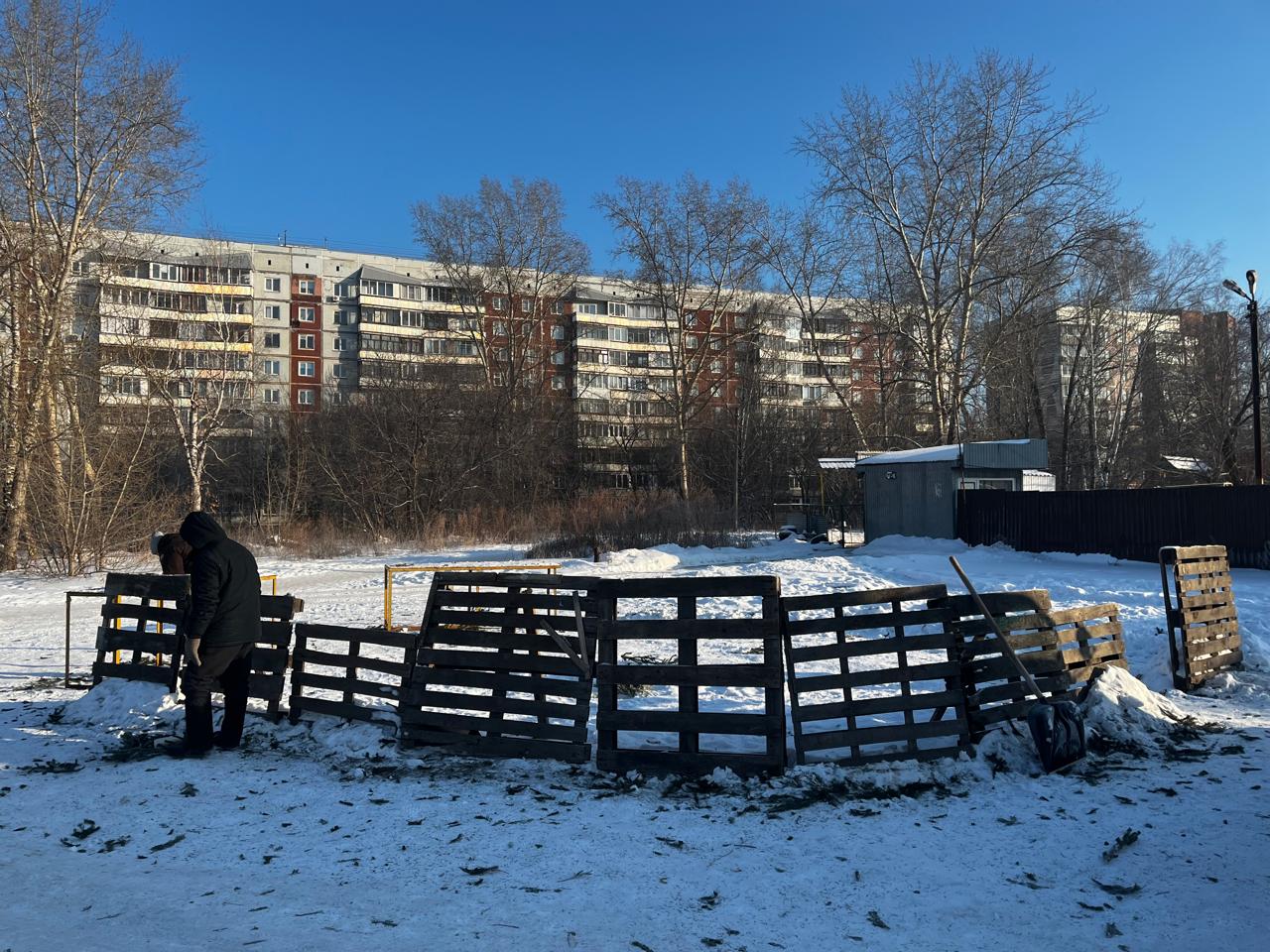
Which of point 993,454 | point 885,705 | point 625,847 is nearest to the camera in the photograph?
point 625,847

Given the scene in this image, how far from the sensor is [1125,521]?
23797mm

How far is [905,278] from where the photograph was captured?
134 feet

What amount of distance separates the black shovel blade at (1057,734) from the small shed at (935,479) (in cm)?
2264

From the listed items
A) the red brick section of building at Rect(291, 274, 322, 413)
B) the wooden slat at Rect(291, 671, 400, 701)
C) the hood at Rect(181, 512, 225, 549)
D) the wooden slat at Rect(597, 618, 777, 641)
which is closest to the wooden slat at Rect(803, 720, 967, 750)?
the wooden slat at Rect(597, 618, 777, 641)

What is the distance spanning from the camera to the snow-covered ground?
427 centimetres

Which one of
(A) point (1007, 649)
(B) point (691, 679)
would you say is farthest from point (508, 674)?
(A) point (1007, 649)

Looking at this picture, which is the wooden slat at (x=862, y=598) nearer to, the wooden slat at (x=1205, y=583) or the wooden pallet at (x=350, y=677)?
the wooden pallet at (x=350, y=677)

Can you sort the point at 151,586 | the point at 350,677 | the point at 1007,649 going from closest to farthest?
the point at 1007,649
the point at 350,677
the point at 151,586

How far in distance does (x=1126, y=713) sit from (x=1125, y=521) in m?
18.7

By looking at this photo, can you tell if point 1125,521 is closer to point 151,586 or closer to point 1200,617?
point 1200,617

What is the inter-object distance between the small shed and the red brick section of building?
5043cm

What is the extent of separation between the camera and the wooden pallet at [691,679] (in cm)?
660

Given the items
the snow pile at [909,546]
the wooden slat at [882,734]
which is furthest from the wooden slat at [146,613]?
Result: the snow pile at [909,546]

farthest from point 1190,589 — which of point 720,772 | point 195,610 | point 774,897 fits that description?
point 195,610
